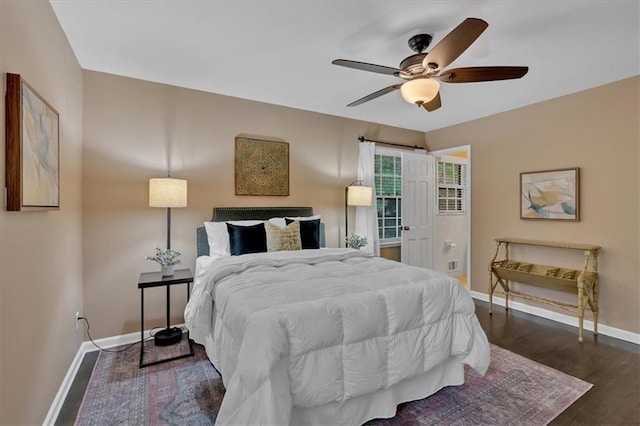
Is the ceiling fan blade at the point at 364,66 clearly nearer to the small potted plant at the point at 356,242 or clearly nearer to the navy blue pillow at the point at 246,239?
the navy blue pillow at the point at 246,239

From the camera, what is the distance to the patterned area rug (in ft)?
6.37

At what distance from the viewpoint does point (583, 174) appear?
3.45 meters

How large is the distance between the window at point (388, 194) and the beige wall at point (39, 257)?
3735 mm

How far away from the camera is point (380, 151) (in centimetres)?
483

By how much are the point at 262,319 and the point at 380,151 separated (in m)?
3.81

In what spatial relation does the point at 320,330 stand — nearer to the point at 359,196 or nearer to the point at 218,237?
the point at 218,237

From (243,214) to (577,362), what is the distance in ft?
11.6

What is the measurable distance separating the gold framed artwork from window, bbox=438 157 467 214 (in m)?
2.87

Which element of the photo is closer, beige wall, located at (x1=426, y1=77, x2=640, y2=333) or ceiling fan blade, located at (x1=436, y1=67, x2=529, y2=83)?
ceiling fan blade, located at (x1=436, y1=67, x2=529, y2=83)

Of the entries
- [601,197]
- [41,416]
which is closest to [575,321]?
[601,197]

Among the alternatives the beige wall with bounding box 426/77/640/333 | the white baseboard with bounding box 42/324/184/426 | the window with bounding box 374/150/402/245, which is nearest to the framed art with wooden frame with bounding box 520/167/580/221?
the beige wall with bounding box 426/77/640/333

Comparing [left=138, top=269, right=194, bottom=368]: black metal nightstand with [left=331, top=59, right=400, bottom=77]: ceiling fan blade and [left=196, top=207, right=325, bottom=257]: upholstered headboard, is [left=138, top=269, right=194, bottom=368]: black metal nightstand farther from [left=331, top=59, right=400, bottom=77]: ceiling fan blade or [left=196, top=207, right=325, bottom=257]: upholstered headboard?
[left=331, top=59, right=400, bottom=77]: ceiling fan blade

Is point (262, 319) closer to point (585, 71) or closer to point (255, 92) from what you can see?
point (255, 92)

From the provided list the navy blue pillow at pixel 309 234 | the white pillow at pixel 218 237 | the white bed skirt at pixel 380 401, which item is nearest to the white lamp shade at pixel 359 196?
the navy blue pillow at pixel 309 234
